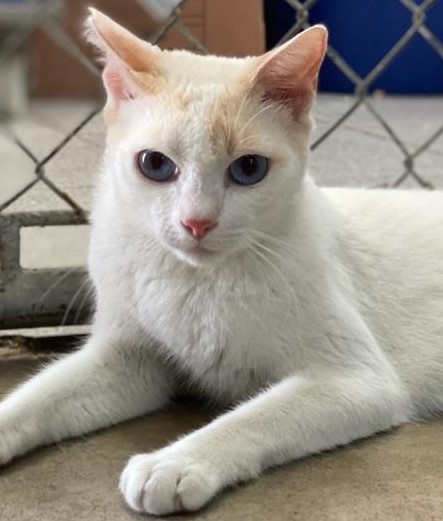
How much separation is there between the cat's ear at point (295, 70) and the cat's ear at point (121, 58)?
120mm

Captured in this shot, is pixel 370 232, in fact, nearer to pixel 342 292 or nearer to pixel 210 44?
pixel 342 292

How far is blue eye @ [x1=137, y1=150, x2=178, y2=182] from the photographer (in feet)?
3.20

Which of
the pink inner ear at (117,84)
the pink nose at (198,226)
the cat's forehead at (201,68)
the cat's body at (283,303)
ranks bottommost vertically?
the cat's body at (283,303)

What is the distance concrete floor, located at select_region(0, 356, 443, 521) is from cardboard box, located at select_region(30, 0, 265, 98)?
0.40 m

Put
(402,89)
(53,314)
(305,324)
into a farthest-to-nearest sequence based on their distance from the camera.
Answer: (402,89) → (53,314) → (305,324)

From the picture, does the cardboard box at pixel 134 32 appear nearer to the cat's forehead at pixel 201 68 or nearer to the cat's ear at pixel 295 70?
the cat's forehead at pixel 201 68

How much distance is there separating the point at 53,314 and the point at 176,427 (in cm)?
34

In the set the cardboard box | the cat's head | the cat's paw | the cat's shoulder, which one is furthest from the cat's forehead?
the cat's paw

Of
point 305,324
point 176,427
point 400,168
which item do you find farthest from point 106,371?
point 400,168

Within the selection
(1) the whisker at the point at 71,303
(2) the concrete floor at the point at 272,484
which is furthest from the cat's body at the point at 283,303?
(1) the whisker at the point at 71,303

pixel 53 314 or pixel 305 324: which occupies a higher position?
pixel 305 324

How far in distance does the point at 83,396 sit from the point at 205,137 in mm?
351

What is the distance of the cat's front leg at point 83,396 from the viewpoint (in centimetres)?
103

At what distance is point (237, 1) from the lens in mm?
2285
